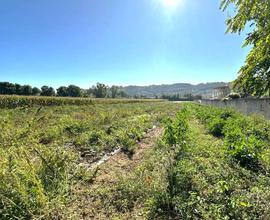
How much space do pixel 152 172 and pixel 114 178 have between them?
2.66ft

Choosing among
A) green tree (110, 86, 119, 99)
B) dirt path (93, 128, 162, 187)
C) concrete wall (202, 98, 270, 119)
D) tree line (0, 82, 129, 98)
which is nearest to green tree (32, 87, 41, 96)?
tree line (0, 82, 129, 98)

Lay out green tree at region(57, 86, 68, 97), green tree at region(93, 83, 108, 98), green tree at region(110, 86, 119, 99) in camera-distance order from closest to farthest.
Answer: green tree at region(57, 86, 68, 97)
green tree at region(93, 83, 108, 98)
green tree at region(110, 86, 119, 99)

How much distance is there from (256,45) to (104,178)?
396 cm

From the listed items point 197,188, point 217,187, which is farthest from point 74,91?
point 217,187

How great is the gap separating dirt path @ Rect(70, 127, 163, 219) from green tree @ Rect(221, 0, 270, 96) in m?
2.96

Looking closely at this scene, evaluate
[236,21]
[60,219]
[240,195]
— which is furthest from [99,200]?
[236,21]

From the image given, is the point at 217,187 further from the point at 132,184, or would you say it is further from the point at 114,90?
the point at 114,90

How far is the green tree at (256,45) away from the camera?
147 inches

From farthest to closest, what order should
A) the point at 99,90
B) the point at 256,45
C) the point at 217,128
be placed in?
the point at 99,90, the point at 217,128, the point at 256,45

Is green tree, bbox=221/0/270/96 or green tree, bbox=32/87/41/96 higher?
green tree, bbox=221/0/270/96

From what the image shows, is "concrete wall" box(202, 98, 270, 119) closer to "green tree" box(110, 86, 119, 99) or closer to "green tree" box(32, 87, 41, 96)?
"green tree" box(32, 87, 41, 96)

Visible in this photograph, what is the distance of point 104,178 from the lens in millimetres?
6293

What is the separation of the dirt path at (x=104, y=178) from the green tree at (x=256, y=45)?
2956 millimetres

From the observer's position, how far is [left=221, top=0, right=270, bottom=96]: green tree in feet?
12.2
